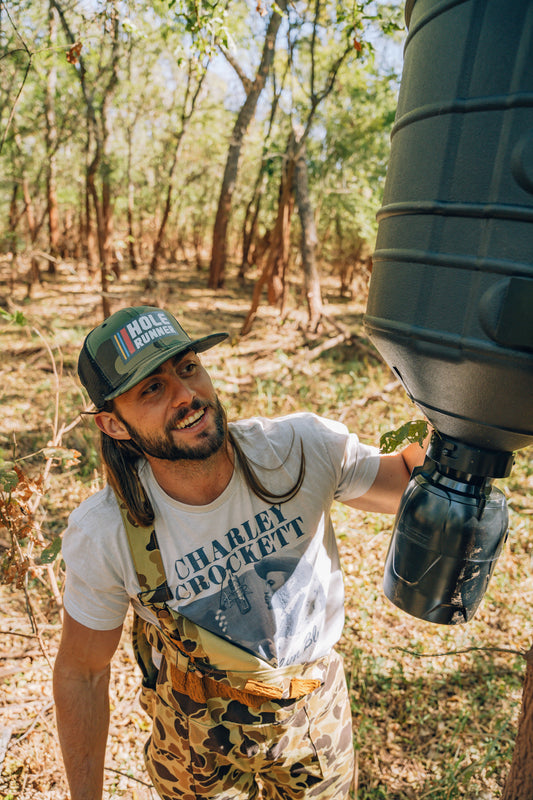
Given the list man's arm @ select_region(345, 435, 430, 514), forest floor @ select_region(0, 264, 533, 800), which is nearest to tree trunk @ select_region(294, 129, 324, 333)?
forest floor @ select_region(0, 264, 533, 800)

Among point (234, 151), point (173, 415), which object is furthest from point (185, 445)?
point (234, 151)

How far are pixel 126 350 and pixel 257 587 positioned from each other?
71 centimetres

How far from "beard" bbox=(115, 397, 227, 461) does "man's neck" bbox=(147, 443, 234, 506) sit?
0.03m

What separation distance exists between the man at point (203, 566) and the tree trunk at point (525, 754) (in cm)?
48

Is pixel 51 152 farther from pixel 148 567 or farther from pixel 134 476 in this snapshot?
pixel 148 567

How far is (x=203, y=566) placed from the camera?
141 cm

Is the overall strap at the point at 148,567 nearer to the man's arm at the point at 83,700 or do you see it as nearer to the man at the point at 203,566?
the man at the point at 203,566

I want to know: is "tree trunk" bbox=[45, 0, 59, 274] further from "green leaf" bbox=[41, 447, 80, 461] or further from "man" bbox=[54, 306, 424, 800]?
"man" bbox=[54, 306, 424, 800]

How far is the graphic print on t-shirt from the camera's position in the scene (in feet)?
4.57

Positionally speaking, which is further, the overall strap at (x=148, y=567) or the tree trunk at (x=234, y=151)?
the tree trunk at (x=234, y=151)

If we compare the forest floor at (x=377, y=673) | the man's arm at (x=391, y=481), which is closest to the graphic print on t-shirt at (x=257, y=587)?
the man's arm at (x=391, y=481)

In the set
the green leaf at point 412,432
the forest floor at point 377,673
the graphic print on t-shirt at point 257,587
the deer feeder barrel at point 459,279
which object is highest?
the deer feeder barrel at point 459,279

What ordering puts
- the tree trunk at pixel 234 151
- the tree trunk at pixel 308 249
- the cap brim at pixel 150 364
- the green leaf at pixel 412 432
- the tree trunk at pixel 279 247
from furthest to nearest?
the tree trunk at pixel 308 249 < the tree trunk at pixel 234 151 < the tree trunk at pixel 279 247 < the cap brim at pixel 150 364 < the green leaf at pixel 412 432

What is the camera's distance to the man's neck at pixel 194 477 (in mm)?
1419
